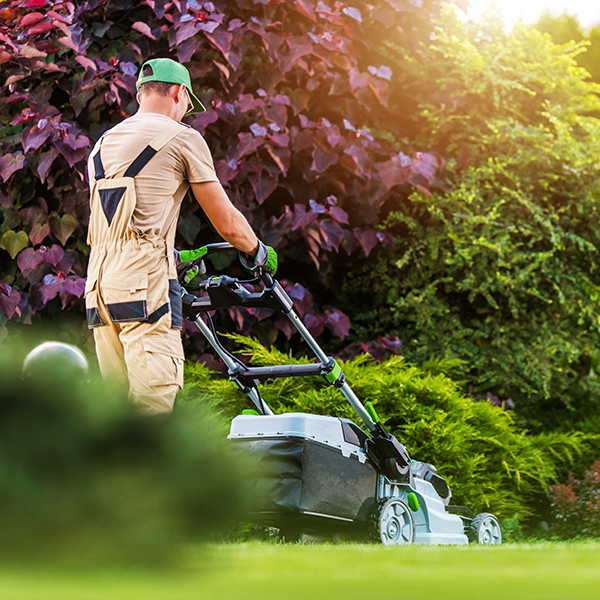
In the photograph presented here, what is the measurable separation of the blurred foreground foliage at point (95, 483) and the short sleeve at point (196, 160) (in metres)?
1.40

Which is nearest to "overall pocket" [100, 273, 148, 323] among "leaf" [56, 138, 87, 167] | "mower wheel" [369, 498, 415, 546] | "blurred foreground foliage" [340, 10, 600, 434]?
"mower wheel" [369, 498, 415, 546]

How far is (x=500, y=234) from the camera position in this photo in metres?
5.79

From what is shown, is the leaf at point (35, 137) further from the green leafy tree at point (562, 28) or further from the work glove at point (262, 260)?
the green leafy tree at point (562, 28)

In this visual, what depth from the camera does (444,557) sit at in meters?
1.98

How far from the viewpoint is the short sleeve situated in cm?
301

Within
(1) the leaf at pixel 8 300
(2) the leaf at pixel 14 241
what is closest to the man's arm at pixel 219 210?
(1) the leaf at pixel 8 300

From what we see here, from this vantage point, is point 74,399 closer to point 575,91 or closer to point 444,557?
point 444,557

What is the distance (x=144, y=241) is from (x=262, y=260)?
518 mm

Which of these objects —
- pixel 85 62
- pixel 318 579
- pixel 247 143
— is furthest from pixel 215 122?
pixel 318 579

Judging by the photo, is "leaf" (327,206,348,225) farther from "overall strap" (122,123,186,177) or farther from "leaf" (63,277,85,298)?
"overall strap" (122,123,186,177)

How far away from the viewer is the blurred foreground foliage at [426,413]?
435 centimetres

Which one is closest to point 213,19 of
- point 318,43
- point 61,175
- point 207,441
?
point 318,43

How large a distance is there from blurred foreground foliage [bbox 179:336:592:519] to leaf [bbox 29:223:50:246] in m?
1.22

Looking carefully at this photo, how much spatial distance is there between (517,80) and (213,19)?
8.56ft
